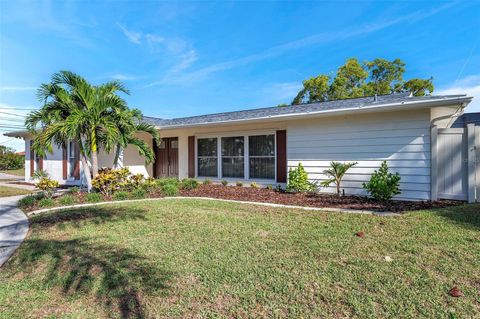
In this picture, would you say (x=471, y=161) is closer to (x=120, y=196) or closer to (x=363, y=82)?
(x=120, y=196)

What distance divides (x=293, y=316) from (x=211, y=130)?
33.8 feet

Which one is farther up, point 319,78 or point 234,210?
point 319,78

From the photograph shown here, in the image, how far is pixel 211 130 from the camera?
40.3 feet

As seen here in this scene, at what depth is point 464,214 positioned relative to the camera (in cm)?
569

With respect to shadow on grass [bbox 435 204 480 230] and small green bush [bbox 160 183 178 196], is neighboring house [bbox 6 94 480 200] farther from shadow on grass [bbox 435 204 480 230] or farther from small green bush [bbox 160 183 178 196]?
small green bush [bbox 160 183 178 196]

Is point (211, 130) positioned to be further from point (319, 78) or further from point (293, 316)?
point (319, 78)

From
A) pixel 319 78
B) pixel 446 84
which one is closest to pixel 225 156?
pixel 319 78

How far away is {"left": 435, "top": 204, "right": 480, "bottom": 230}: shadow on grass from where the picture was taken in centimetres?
502

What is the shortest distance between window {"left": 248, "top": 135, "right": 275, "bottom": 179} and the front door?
4366mm

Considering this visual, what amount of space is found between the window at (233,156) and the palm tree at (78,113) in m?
4.26

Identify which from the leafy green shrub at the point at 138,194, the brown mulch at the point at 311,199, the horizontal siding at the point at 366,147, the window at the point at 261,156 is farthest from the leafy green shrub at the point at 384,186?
the leafy green shrub at the point at 138,194

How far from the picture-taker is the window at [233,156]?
37.8 feet

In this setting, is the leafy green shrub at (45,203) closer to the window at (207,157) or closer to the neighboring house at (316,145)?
the neighboring house at (316,145)

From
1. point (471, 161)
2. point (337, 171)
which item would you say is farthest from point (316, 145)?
point (471, 161)
